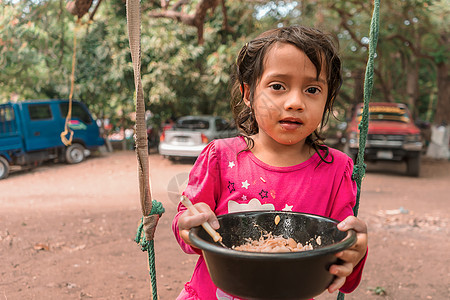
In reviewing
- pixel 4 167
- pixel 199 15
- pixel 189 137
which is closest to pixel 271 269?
pixel 199 15

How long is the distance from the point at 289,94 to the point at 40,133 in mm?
8184

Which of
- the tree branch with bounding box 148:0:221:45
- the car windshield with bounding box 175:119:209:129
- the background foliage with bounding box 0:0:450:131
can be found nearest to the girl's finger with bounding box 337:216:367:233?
the tree branch with bounding box 148:0:221:45

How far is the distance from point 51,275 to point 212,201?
2.25 metres

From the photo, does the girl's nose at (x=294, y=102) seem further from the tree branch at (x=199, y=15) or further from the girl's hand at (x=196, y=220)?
the tree branch at (x=199, y=15)

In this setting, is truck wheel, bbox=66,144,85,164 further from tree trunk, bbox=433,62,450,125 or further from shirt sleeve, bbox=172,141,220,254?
tree trunk, bbox=433,62,450,125

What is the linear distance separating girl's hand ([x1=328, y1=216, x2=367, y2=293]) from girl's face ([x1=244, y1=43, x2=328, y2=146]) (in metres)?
0.33

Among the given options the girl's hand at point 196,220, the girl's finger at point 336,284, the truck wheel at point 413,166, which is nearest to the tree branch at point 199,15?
the girl's hand at point 196,220

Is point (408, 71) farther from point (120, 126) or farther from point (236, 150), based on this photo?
point (236, 150)

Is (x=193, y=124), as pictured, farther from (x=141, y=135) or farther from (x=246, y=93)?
(x=141, y=135)

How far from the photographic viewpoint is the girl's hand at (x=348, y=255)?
35.8 inches

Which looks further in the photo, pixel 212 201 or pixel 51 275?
pixel 51 275

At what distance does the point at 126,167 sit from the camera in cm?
892

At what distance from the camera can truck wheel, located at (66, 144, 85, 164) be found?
9.06 metres

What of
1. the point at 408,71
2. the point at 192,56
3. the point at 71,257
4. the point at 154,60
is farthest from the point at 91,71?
the point at 408,71
